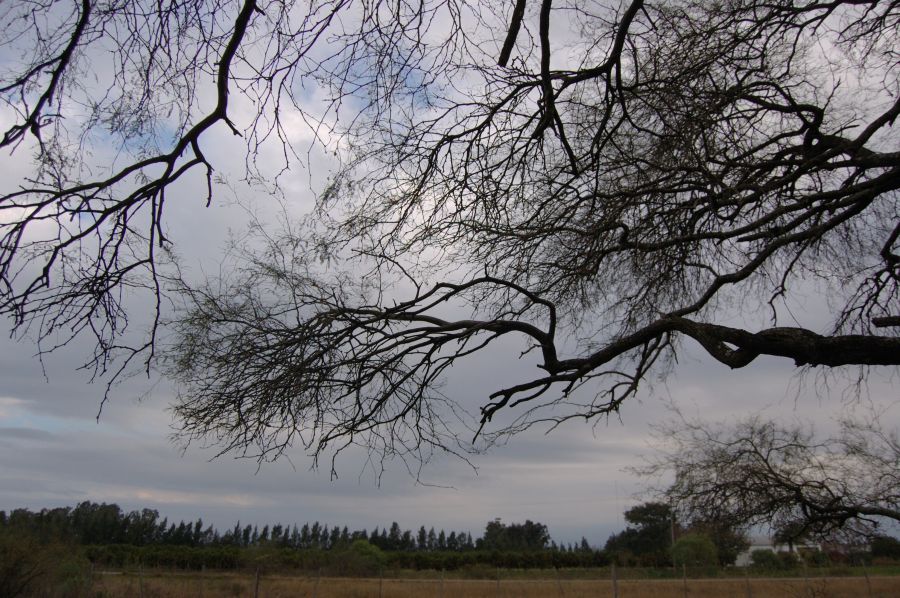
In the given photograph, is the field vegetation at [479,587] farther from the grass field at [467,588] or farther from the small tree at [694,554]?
the small tree at [694,554]

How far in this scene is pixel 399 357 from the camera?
4.96m

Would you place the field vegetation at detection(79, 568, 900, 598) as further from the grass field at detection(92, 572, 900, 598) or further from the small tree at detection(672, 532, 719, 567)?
the small tree at detection(672, 532, 719, 567)

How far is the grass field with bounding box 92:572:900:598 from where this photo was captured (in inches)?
861

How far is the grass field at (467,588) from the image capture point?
2186 cm

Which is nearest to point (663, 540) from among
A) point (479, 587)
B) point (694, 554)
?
point (694, 554)

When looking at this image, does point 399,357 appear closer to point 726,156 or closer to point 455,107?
point 455,107

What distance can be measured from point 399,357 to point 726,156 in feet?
9.38

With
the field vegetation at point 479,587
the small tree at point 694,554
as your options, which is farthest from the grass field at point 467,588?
the small tree at point 694,554

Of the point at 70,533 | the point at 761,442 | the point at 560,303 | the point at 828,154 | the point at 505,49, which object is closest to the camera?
the point at 505,49

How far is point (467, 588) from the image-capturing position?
89.7 feet

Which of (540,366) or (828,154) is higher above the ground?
(828,154)

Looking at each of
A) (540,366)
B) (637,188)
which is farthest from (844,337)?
(540,366)

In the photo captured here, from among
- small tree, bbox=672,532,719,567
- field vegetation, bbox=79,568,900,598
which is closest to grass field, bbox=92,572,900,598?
field vegetation, bbox=79,568,900,598

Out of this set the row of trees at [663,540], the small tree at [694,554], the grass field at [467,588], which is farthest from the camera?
the small tree at [694,554]
